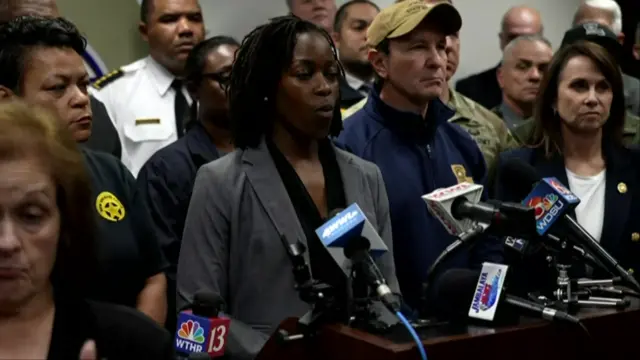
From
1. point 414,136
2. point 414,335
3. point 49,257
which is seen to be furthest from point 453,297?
point 414,136

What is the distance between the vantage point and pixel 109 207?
8.29 ft

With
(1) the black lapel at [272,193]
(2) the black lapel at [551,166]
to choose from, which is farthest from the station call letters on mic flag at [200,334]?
(2) the black lapel at [551,166]

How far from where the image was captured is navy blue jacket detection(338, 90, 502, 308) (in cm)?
310

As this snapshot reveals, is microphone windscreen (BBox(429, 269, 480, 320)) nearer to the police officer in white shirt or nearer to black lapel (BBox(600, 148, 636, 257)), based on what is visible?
black lapel (BBox(600, 148, 636, 257))

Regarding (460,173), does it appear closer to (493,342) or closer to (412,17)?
(412,17)

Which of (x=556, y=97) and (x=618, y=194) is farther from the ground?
(x=556, y=97)

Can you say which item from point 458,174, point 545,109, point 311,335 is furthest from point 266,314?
point 545,109

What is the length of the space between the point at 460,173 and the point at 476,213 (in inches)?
44.5

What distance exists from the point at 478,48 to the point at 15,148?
16.4ft

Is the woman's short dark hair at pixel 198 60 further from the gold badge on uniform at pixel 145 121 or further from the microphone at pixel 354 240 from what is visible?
the microphone at pixel 354 240

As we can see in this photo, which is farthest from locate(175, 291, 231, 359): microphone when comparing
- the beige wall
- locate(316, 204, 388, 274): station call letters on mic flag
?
the beige wall

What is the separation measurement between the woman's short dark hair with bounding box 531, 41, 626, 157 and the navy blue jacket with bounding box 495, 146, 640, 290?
0.17ft

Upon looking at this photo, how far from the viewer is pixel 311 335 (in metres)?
2.08

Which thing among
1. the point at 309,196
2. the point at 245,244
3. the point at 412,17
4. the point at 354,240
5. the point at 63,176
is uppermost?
the point at 412,17
